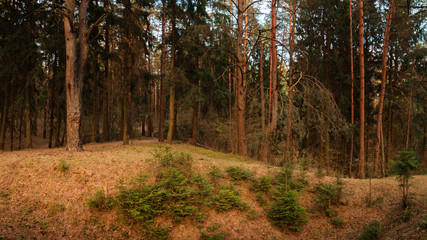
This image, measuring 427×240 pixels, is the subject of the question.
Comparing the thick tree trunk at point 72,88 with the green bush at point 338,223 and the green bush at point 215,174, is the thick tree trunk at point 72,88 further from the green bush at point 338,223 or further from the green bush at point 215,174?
the green bush at point 338,223

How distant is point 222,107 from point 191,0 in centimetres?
834

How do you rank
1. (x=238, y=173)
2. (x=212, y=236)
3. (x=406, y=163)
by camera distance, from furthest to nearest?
(x=238, y=173) → (x=406, y=163) → (x=212, y=236)

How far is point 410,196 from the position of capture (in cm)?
687

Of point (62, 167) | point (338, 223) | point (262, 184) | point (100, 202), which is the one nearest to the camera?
Answer: point (100, 202)

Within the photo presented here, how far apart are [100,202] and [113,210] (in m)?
0.39

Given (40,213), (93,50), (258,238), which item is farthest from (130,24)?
(258,238)

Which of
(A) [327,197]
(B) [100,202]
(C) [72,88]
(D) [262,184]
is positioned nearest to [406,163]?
(A) [327,197]

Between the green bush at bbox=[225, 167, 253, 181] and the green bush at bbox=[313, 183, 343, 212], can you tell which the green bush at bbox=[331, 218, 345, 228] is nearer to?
the green bush at bbox=[313, 183, 343, 212]

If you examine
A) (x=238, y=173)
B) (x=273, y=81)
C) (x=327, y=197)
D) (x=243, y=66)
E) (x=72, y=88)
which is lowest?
(x=327, y=197)

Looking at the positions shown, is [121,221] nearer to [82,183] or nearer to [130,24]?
[82,183]

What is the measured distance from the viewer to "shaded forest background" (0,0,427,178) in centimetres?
1029

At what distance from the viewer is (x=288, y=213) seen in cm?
629

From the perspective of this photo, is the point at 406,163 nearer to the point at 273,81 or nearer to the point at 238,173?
the point at 238,173

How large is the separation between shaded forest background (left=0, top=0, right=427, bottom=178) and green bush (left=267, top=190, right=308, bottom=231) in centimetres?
333
